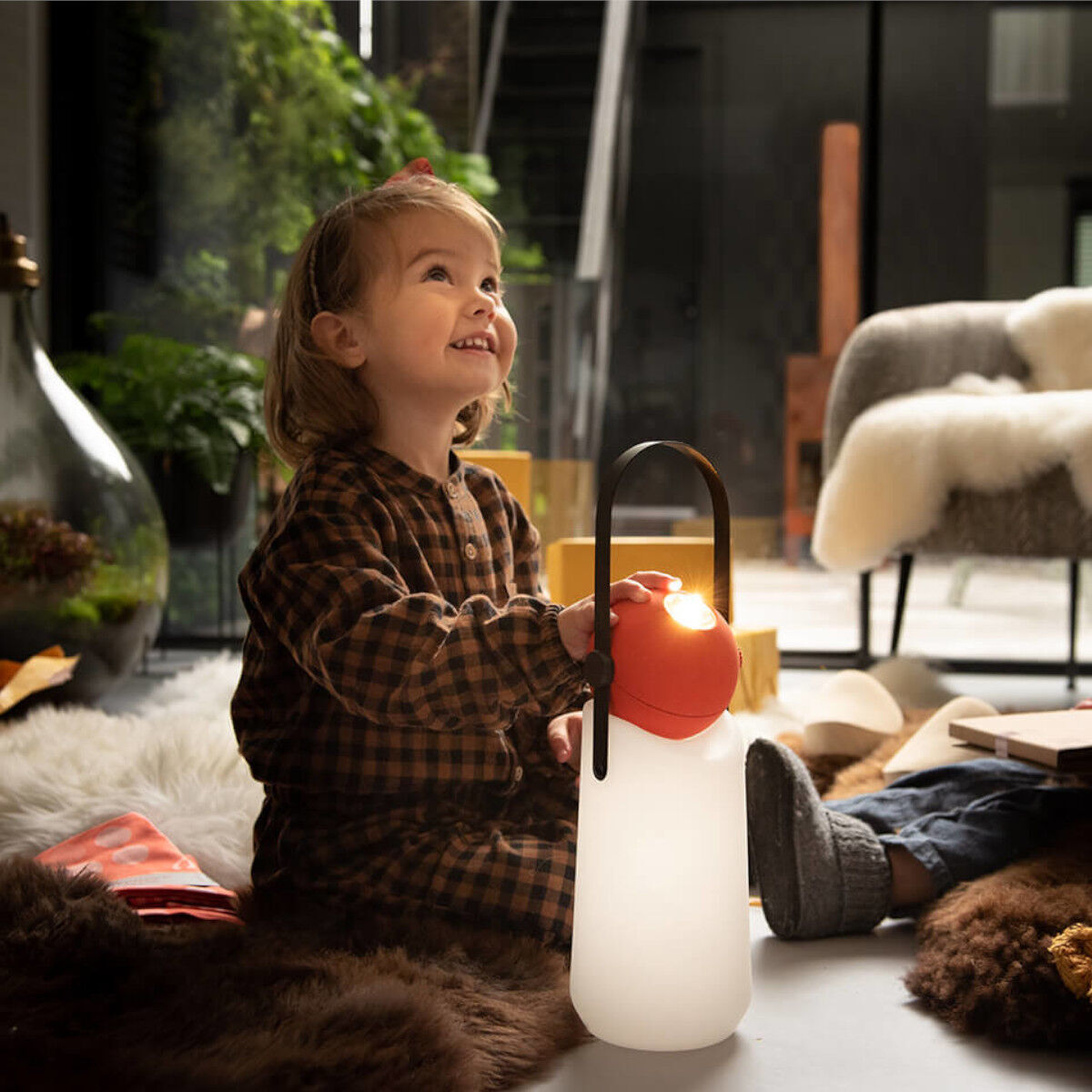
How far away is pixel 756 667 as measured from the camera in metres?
2.18

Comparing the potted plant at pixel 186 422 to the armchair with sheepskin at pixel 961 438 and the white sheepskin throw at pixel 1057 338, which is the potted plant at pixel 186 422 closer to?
the armchair with sheepskin at pixel 961 438

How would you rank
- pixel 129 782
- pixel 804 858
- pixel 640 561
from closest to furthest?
1. pixel 804 858
2. pixel 129 782
3. pixel 640 561

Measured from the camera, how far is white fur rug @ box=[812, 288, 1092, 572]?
2.11m

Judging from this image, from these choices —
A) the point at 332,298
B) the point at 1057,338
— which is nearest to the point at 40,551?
the point at 332,298

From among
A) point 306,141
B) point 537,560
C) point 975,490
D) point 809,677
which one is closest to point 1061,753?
point 537,560

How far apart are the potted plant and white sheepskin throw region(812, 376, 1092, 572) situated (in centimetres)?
145

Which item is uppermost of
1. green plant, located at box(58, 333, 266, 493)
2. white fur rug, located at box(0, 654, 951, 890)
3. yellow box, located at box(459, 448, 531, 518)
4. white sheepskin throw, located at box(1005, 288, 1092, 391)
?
white sheepskin throw, located at box(1005, 288, 1092, 391)

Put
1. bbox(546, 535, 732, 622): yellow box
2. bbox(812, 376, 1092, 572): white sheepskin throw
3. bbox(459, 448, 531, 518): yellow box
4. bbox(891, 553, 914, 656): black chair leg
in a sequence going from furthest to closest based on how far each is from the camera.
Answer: bbox(891, 553, 914, 656): black chair leg, bbox(812, 376, 1092, 572): white sheepskin throw, bbox(459, 448, 531, 518): yellow box, bbox(546, 535, 732, 622): yellow box

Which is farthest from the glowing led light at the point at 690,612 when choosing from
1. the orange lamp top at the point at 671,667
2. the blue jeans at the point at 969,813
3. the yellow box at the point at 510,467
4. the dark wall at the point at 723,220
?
the dark wall at the point at 723,220

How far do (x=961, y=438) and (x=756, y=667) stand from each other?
53 cm

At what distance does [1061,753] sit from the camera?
44.8 inches

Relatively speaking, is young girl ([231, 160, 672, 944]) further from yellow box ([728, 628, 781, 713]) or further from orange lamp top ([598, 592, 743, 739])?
yellow box ([728, 628, 781, 713])

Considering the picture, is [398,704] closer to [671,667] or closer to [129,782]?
[671,667]

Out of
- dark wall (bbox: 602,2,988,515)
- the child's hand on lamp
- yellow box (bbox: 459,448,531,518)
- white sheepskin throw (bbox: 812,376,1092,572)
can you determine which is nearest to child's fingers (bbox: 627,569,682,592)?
the child's hand on lamp
